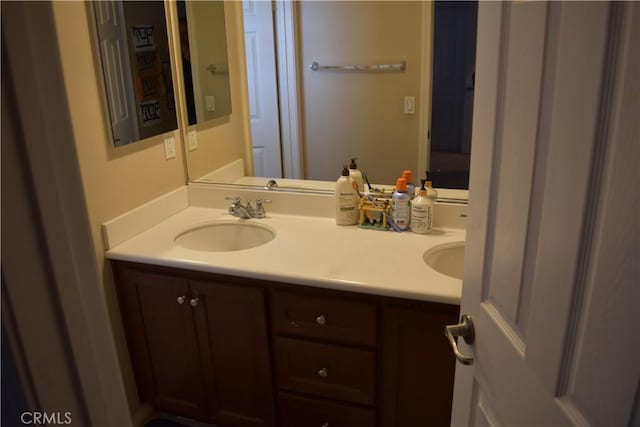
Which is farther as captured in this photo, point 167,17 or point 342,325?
point 167,17

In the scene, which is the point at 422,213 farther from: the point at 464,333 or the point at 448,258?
the point at 464,333

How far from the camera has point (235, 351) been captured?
1.82 metres

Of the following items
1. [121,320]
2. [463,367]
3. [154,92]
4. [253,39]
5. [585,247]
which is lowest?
[121,320]

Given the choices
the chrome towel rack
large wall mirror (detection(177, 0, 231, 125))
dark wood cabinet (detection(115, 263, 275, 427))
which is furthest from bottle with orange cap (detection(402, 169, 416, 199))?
large wall mirror (detection(177, 0, 231, 125))

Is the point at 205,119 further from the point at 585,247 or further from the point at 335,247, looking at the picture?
the point at 585,247

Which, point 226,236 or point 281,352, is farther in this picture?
point 226,236

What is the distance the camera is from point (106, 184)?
6.10 feet

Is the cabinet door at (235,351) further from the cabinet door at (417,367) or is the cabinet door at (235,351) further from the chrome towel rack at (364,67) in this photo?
the chrome towel rack at (364,67)

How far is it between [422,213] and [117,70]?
4.15 feet

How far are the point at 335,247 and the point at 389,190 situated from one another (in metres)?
0.40

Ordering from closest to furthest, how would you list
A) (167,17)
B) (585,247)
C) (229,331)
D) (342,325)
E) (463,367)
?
(585,247), (463,367), (342,325), (229,331), (167,17)

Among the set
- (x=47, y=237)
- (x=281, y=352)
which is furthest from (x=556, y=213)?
(x=281, y=352)

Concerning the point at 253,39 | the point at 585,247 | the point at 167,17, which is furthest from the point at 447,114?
the point at 585,247

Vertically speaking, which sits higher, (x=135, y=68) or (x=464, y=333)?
(x=135, y=68)
